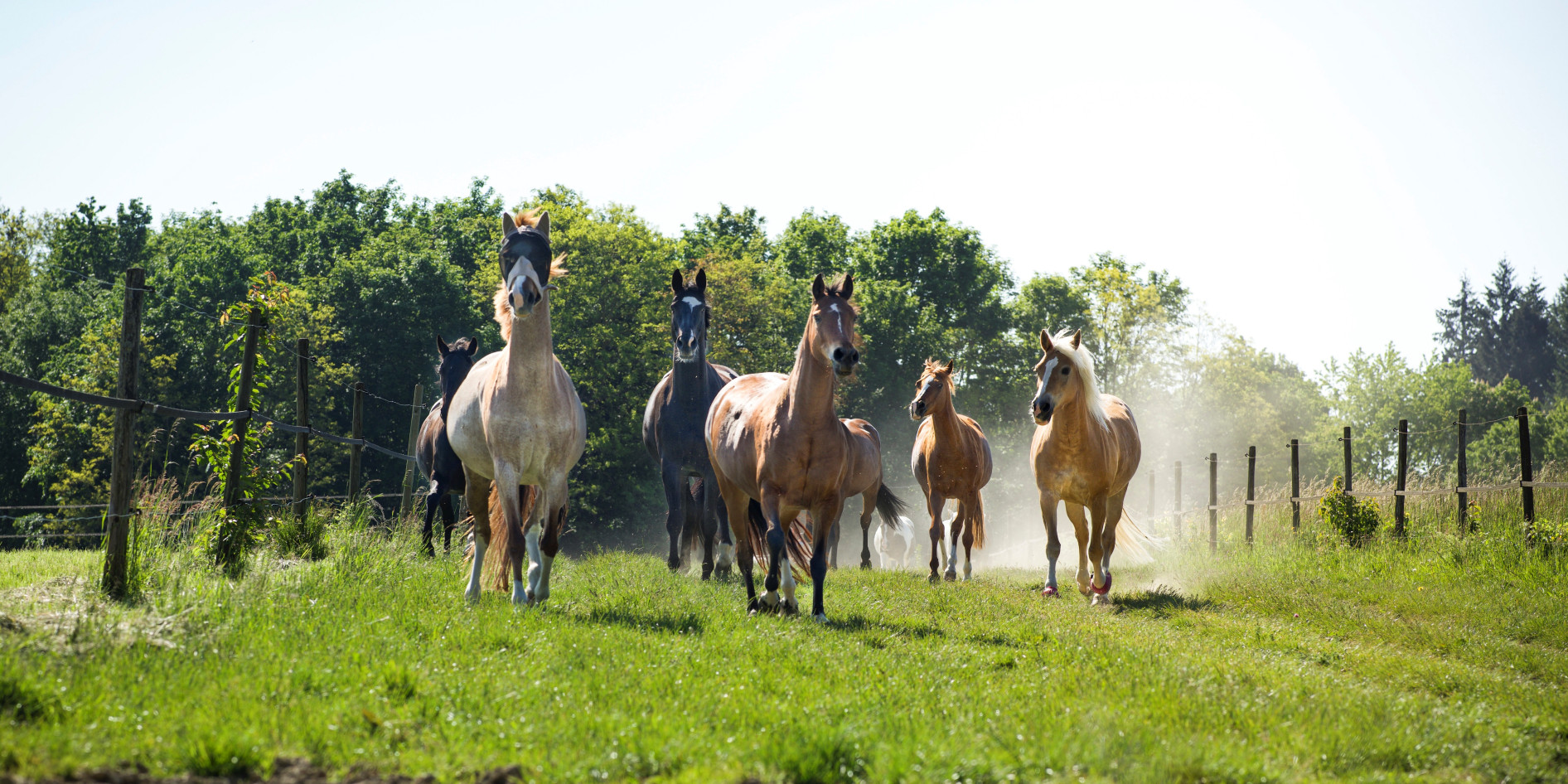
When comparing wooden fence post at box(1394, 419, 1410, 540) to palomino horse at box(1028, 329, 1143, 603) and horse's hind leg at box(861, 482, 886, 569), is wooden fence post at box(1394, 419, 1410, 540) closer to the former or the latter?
palomino horse at box(1028, 329, 1143, 603)

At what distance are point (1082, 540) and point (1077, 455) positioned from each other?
2.97 ft

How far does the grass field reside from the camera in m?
3.38

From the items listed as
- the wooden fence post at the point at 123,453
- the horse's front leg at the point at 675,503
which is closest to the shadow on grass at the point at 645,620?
the wooden fence post at the point at 123,453

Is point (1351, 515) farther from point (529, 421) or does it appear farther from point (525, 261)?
point (525, 261)

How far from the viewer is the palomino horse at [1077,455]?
9.79 meters

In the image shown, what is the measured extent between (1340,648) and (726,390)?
5492mm

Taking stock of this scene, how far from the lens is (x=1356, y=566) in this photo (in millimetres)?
11070

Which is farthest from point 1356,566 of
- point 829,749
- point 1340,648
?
point 829,749

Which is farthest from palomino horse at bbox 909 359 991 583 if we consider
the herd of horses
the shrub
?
the shrub

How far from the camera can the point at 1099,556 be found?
32.5 ft

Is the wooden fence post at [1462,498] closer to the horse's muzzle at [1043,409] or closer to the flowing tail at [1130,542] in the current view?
the flowing tail at [1130,542]

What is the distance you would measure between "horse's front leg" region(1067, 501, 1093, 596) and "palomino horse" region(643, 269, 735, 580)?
3.69m

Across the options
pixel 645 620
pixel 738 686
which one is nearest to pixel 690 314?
pixel 645 620

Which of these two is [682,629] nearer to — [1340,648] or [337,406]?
[1340,648]
